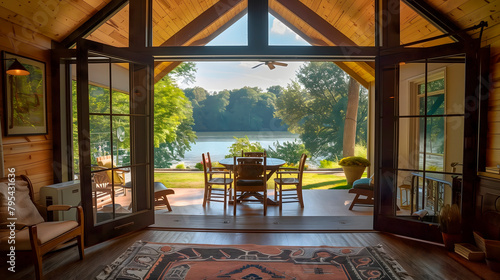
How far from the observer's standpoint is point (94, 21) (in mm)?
3752

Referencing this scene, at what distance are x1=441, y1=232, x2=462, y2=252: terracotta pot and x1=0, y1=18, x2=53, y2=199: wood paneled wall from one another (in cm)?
469

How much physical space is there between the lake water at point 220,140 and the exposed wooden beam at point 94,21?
797 cm

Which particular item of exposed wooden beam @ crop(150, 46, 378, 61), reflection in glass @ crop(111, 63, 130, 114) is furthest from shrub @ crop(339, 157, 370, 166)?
reflection in glass @ crop(111, 63, 130, 114)

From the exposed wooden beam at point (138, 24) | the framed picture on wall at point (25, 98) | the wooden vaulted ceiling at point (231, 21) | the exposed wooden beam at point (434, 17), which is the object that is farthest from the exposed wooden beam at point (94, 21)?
the exposed wooden beam at point (434, 17)

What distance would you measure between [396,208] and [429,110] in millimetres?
1212

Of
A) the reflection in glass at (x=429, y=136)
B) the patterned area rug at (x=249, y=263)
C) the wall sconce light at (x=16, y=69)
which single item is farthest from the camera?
the reflection in glass at (x=429, y=136)

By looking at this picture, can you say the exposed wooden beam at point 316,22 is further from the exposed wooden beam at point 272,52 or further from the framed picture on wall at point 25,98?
the framed picture on wall at point 25,98

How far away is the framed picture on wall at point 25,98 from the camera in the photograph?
307 cm

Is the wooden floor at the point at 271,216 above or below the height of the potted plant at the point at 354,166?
below

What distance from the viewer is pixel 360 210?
4.75m

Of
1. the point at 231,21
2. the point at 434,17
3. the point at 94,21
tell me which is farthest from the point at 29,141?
the point at 434,17

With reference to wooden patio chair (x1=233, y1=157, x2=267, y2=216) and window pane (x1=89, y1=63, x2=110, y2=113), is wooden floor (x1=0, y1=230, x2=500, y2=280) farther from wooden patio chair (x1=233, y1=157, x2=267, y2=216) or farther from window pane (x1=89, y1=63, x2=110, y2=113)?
window pane (x1=89, y1=63, x2=110, y2=113)

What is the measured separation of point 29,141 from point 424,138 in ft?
15.3

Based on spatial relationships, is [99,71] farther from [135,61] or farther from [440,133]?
[440,133]
